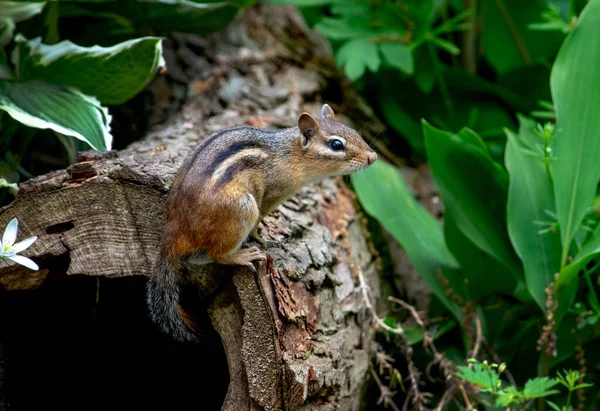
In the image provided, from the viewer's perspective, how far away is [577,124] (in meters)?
2.59

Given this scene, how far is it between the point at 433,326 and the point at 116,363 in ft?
4.12

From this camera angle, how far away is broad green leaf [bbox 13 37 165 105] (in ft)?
9.04

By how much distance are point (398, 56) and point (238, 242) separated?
1.60 meters

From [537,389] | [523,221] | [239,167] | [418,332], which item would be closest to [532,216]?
[523,221]

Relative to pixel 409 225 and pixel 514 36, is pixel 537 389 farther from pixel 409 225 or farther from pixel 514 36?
pixel 514 36

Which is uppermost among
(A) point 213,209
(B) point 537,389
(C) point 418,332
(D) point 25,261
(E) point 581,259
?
(A) point 213,209

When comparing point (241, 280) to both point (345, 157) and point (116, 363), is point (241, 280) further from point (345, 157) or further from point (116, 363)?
point (116, 363)

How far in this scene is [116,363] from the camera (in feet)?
8.70

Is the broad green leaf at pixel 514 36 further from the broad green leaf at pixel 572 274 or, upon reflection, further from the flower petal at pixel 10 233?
the flower petal at pixel 10 233

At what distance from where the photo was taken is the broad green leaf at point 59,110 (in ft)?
8.38

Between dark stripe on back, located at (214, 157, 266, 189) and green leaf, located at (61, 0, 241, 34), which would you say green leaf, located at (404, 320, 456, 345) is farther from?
green leaf, located at (61, 0, 241, 34)

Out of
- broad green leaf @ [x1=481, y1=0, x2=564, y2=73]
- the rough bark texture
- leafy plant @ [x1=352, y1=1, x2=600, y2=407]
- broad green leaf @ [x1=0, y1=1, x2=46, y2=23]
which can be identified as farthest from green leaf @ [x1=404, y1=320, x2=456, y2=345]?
broad green leaf @ [x1=0, y1=1, x2=46, y2=23]

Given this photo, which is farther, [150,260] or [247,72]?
[247,72]

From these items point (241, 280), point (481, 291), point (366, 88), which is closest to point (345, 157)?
point (241, 280)
